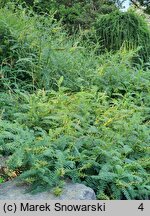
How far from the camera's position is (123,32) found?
771 centimetres

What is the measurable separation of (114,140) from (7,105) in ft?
4.06

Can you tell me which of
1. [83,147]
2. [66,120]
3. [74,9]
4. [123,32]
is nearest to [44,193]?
[83,147]

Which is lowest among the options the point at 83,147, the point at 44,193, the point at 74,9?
the point at 44,193

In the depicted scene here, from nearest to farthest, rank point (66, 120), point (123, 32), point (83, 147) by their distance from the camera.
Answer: point (83, 147) → point (66, 120) → point (123, 32)

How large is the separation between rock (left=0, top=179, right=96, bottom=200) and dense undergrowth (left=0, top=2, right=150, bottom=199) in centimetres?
6

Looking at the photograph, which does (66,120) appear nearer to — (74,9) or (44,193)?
(44,193)

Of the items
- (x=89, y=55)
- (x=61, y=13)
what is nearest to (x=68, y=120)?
(x=89, y=55)

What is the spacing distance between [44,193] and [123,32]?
16.9ft

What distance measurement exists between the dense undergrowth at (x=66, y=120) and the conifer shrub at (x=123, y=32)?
192 centimetres

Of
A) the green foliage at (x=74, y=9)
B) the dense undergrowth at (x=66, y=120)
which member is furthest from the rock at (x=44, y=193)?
the green foliage at (x=74, y=9)

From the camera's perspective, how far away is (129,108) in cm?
448

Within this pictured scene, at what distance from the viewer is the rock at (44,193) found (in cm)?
296

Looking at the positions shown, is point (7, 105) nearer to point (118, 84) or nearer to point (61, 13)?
point (118, 84)

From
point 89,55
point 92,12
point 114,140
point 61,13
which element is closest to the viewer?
point 114,140
